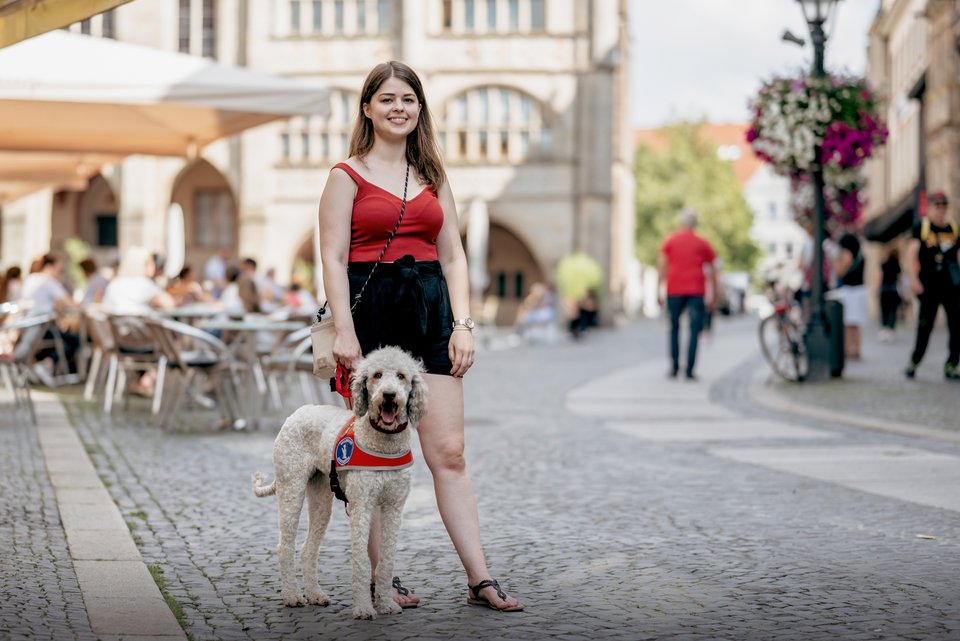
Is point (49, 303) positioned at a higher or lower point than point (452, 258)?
lower

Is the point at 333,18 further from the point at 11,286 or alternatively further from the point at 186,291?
the point at 186,291

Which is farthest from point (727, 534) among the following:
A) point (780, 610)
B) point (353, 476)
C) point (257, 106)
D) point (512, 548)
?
point (257, 106)

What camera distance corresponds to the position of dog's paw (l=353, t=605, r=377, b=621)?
493 centimetres

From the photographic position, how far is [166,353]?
1182cm

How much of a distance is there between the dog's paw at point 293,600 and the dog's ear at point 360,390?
2.55ft

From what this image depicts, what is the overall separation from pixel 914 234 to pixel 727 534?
938 centimetres

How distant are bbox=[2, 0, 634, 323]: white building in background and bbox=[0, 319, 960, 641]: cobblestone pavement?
118 ft

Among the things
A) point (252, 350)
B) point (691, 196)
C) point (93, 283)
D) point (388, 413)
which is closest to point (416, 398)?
point (388, 413)

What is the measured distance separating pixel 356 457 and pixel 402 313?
1.69ft

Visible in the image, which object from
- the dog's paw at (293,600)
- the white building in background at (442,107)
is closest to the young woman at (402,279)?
the dog's paw at (293,600)

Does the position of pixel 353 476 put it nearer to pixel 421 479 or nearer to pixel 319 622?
pixel 319 622

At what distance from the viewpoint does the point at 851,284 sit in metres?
19.8

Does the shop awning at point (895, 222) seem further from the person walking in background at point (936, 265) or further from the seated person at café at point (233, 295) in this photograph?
the seated person at café at point (233, 295)

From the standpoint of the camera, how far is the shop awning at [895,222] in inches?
1736
